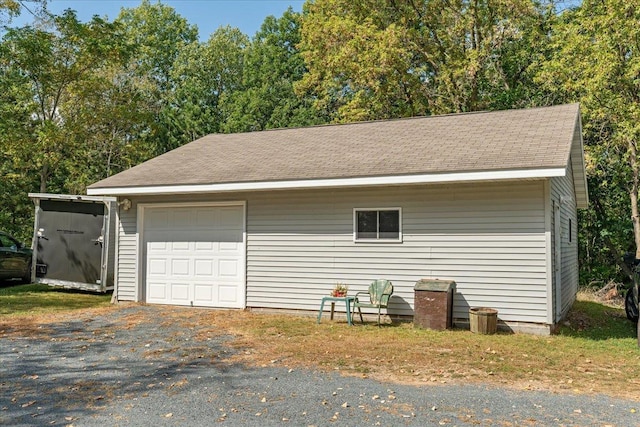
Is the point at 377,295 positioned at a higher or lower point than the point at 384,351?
higher

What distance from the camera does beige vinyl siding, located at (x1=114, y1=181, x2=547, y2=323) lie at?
754cm

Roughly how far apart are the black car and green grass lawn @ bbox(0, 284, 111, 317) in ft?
1.16

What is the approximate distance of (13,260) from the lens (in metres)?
13.0

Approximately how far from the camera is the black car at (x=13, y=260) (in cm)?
1279

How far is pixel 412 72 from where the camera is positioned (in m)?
20.3

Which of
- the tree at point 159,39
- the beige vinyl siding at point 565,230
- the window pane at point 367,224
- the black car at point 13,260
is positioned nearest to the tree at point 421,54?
the beige vinyl siding at point 565,230

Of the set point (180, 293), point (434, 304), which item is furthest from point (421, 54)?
point (434, 304)

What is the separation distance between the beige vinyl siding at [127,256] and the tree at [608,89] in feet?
40.3

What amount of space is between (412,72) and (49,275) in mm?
15051

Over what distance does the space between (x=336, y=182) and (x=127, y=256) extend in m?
Result: 4.93

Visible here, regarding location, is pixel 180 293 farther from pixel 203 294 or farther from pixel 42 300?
pixel 42 300

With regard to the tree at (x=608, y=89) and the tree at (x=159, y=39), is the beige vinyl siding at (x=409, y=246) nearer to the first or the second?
the tree at (x=608, y=89)

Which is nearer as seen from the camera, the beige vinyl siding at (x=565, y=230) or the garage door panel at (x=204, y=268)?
the beige vinyl siding at (x=565, y=230)

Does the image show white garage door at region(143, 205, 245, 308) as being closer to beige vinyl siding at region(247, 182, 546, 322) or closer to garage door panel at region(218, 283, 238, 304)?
garage door panel at region(218, 283, 238, 304)
